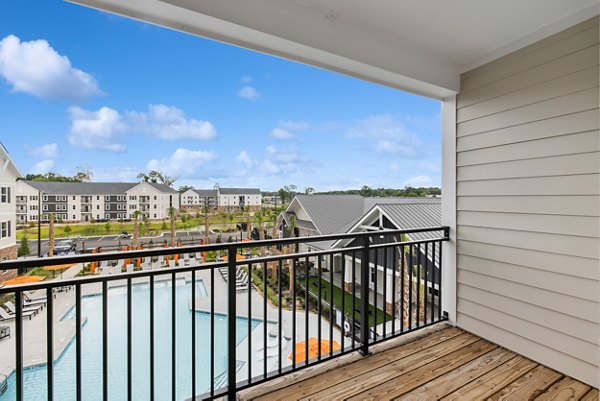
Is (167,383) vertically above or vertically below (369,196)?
below

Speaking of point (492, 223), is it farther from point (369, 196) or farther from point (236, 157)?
point (236, 157)

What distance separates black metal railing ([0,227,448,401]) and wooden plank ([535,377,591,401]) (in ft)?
2.98

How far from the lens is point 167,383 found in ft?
10.3

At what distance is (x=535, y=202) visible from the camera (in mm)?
2129

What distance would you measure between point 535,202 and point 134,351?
349cm

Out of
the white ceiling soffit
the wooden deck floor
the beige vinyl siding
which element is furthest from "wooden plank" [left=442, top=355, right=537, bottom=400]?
the white ceiling soffit

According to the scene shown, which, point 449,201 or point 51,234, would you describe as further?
point 449,201

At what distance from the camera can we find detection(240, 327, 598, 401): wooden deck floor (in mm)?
1780

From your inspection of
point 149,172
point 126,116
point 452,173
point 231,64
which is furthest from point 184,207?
point 452,173

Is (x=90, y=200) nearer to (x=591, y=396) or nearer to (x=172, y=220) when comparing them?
(x=172, y=220)

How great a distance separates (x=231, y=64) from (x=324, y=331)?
2.43 m

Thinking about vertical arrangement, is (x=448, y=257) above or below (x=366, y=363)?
above

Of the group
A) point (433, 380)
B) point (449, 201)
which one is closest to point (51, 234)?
point (433, 380)

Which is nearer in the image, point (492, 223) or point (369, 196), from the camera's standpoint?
point (492, 223)
